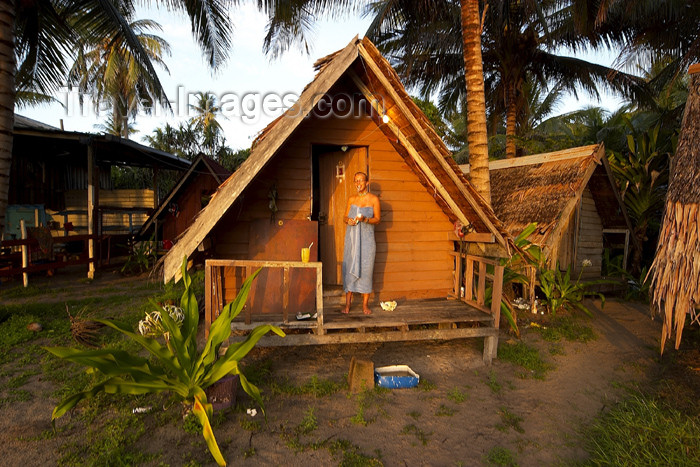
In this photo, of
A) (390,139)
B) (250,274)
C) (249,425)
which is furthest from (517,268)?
(249,425)

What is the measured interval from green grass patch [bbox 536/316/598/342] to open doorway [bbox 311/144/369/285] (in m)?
3.86

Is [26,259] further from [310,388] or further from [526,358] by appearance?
[526,358]

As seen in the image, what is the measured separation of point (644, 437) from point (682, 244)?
1.86 m

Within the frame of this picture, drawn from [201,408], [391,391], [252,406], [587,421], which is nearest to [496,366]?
[587,421]

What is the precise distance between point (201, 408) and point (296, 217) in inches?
131

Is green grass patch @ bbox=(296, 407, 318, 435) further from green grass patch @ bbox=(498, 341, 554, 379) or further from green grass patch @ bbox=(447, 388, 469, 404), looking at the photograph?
green grass patch @ bbox=(498, 341, 554, 379)

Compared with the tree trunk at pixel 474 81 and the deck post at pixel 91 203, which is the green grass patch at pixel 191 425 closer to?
the tree trunk at pixel 474 81

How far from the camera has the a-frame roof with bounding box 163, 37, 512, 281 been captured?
4.27 metres

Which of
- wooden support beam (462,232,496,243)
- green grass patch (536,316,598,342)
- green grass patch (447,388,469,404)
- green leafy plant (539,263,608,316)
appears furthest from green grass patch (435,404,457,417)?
green leafy plant (539,263,608,316)

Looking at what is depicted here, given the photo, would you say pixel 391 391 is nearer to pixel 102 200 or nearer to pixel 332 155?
pixel 332 155

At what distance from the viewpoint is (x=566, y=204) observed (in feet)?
27.4

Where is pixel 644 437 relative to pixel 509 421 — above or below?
above

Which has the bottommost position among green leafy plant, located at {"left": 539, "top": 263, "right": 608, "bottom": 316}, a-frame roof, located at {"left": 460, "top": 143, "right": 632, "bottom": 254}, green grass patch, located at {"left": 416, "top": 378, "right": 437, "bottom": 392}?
green grass patch, located at {"left": 416, "top": 378, "right": 437, "bottom": 392}

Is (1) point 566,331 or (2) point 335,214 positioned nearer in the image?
(2) point 335,214
